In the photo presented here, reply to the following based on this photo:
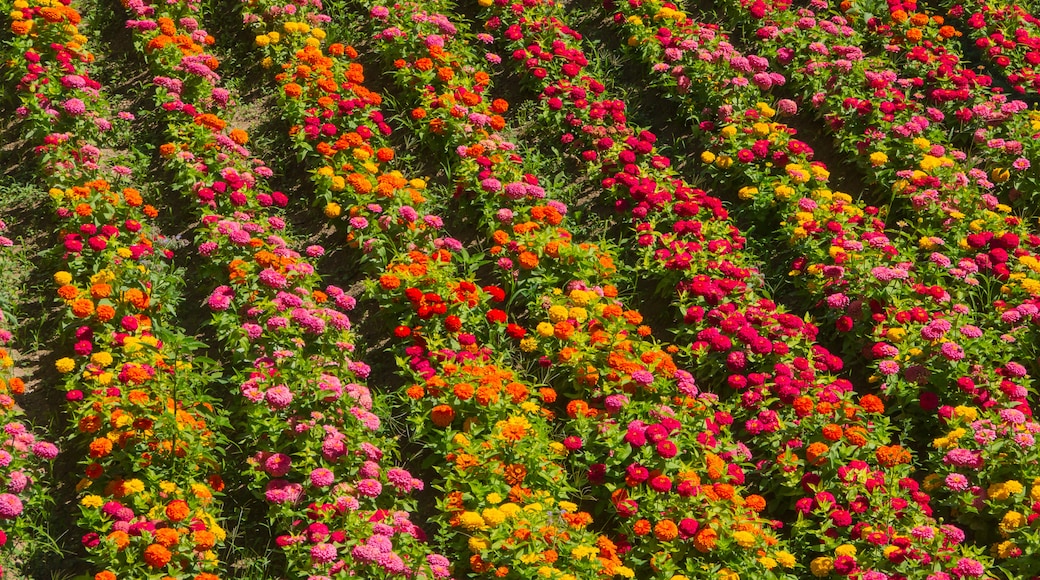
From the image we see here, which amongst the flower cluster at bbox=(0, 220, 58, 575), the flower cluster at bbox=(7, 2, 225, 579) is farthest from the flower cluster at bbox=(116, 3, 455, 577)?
the flower cluster at bbox=(0, 220, 58, 575)

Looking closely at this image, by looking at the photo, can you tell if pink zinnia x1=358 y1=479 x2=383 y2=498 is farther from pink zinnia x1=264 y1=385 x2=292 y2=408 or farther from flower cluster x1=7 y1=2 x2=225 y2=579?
flower cluster x1=7 y1=2 x2=225 y2=579

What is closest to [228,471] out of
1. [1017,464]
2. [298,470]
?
[298,470]

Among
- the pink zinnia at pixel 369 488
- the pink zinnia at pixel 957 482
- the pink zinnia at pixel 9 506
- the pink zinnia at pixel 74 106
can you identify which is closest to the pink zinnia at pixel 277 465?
the pink zinnia at pixel 369 488

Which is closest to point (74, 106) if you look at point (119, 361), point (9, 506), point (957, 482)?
point (119, 361)

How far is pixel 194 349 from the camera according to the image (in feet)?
24.5

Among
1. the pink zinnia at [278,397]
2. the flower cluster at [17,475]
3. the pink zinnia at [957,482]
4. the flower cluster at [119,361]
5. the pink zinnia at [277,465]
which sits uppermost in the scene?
the pink zinnia at [957,482]

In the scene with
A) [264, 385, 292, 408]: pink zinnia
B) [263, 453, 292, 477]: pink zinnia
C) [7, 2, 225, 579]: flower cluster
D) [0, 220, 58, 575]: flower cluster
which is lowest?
[0, 220, 58, 575]: flower cluster

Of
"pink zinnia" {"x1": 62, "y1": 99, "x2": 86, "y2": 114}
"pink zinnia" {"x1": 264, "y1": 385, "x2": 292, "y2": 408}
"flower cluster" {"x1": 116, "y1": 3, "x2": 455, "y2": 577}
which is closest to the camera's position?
"flower cluster" {"x1": 116, "y1": 3, "x2": 455, "y2": 577}

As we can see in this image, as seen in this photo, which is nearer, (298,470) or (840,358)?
(298,470)

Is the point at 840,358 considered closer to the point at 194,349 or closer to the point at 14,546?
the point at 194,349

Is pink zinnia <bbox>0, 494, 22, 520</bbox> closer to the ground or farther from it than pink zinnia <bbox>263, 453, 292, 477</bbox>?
closer to the ground

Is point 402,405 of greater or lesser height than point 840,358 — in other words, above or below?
Result: below

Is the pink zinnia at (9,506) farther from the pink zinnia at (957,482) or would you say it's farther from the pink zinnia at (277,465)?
the pink zinnia at (957,482)

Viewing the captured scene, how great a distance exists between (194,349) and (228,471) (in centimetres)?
93
